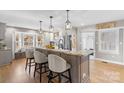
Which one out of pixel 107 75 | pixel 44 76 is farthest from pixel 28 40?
pixel 107 75

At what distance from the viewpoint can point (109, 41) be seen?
Answer: 5562 millimetres

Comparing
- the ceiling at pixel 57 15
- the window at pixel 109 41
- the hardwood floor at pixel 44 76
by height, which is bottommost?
the hardwood floor at pixel 44 76

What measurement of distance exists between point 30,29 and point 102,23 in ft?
17.3

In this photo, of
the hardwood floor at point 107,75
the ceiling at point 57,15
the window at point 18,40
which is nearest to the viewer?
the hardwood floor at point 107,75

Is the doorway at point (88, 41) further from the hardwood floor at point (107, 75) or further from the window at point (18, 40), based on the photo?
the window at point (18, 40)

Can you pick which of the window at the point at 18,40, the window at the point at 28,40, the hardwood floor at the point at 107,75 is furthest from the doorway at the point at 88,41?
the window at the point at 18,40

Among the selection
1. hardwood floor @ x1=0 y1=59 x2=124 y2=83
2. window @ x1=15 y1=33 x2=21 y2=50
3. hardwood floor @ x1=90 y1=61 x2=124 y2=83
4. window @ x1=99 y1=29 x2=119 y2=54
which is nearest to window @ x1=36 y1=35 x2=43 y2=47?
window @ x1=15 y1=33 x2=21 y2=50

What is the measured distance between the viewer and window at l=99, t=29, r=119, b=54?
521 cm

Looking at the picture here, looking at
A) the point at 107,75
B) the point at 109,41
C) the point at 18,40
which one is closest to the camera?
the point at 107,75

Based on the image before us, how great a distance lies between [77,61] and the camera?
245cm

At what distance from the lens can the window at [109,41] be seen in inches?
205

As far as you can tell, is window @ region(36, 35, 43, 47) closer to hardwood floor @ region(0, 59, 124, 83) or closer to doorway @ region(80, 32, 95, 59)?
doorway @ region(80, 32, 95, 59)

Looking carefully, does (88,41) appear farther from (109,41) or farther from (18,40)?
(18,40)
